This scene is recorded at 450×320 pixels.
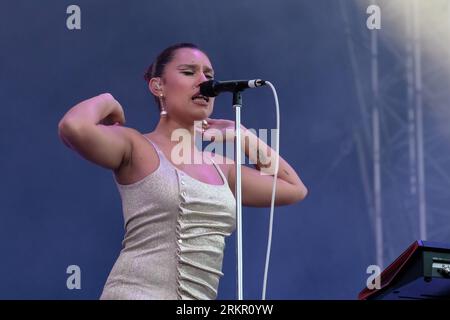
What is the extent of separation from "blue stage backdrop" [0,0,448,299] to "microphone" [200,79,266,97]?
1.28 metres

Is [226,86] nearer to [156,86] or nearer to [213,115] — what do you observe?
[156,86]

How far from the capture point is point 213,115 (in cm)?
370

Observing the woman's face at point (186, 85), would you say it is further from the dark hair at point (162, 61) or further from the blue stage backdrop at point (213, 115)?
the blue stage backdrop at point (213, 115)

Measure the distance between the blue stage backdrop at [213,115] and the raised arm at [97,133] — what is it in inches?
45.4

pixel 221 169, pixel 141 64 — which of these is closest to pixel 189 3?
pixel 141 64

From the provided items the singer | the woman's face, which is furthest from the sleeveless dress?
the woman's face

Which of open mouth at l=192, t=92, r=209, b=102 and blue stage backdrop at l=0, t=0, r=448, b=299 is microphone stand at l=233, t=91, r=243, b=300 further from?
blue stage backdrop at l=0, t=0, r=448, b=299

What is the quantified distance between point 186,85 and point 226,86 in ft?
0.96

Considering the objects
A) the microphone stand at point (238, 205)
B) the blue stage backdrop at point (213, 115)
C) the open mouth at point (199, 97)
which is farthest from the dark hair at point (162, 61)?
the blue stage backdrop at point (213, 115)

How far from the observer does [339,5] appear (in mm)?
3854

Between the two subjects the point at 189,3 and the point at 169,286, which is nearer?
the point at 169,286

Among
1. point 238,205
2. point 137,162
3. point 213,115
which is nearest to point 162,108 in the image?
point 137,162
